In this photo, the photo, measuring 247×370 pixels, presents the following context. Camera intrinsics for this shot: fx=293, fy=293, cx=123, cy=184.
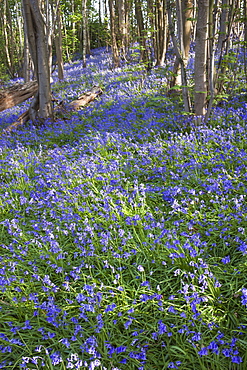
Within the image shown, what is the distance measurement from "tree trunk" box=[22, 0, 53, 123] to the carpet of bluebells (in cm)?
266

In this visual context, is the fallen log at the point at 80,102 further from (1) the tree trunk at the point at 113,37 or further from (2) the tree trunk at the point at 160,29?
(1) the tree trunk at the point at 113,37

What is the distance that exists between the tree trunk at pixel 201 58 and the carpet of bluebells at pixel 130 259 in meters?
0.39

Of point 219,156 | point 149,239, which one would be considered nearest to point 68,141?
point 219,156

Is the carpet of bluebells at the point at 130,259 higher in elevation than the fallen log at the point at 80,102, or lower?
lower

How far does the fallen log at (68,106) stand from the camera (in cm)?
845

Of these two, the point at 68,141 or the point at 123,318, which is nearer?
the point at 123,318

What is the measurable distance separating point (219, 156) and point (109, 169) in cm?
171

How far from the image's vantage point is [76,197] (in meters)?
4.21

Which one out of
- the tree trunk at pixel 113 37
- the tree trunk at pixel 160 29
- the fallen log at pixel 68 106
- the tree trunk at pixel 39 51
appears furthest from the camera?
the tree trunk at pixel 113 37

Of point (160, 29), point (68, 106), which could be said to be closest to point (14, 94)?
point (68, 106)

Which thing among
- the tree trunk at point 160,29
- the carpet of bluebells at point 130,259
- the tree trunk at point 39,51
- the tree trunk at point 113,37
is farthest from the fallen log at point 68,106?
the tree trunk at point 113,37

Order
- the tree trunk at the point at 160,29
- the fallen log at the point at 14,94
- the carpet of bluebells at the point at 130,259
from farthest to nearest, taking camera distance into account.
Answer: the tree trunk at the point at 160,29, the fallen log at the point at 14,94, the carpet of bluebells at the point at 130,259

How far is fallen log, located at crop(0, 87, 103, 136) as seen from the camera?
27.7 ft

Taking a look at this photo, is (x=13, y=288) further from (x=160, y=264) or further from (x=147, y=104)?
(x=147, y=104)
